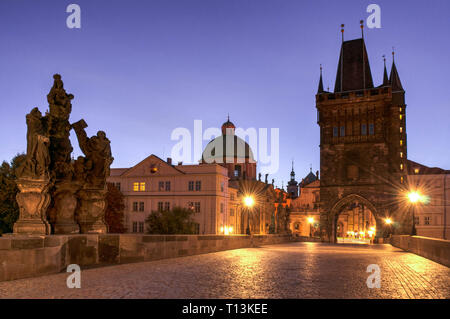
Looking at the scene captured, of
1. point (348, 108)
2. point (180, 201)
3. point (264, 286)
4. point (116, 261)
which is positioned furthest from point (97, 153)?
point (348, 108)

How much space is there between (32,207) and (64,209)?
148 centimetres

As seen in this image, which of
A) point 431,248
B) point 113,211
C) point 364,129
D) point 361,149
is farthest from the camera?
point 364,129

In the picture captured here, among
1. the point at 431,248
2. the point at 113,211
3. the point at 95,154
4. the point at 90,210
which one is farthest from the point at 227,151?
the point at 90,210

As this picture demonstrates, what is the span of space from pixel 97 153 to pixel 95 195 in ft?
4.17

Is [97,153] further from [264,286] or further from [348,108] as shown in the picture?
[348,108]

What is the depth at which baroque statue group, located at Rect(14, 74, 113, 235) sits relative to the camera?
1100 cm

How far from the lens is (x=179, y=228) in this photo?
60.9 meters

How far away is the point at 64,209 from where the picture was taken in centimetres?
1242

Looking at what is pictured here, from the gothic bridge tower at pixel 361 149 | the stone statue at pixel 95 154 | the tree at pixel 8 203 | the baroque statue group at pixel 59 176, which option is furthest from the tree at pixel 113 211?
the baroque statue group at pixel 59 176

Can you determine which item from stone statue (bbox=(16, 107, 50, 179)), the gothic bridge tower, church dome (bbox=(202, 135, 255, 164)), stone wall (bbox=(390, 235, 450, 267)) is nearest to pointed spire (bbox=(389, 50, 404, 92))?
the gothic bridge tower

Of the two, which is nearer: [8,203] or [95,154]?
[95,154]

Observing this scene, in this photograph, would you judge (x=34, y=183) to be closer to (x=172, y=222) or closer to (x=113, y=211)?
(x=113, y=211)
